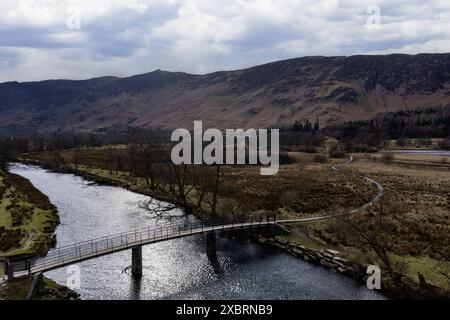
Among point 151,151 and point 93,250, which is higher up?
point 151,151

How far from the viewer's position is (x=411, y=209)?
58.9m

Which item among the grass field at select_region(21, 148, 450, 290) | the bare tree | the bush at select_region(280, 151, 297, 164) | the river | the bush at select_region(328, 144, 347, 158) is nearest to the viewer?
the river

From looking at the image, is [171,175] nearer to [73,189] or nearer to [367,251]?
[73,189]

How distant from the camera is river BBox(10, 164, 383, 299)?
3516 cm

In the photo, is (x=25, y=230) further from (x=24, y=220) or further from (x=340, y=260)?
(x=340, y=260)

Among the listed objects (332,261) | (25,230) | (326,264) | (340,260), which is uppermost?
(25,230)

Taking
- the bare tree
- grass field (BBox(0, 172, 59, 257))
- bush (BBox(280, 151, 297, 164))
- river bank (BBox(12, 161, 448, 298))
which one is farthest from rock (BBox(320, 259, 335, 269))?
bush (BBox(280, 151, 297, 164))

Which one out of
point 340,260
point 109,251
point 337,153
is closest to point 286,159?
point 337,153

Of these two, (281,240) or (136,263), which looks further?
(281,240)

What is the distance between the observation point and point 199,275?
39344mm

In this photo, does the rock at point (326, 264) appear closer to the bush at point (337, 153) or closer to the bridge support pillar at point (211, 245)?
the bridge support pillar at point (211, 245)

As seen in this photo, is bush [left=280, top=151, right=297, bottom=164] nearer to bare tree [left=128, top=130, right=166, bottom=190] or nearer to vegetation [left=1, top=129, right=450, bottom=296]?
vegetation [left=1, top=129, right=450, bottom=296]
